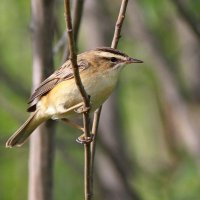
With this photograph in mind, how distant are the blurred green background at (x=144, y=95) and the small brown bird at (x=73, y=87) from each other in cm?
138

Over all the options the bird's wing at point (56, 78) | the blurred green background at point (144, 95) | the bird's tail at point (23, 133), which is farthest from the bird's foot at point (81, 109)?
the blurred green background at point (144, 95)

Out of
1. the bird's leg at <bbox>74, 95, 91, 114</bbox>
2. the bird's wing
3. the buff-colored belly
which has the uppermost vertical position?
the bird's wing

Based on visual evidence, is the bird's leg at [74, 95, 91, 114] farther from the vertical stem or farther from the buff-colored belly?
the vertical stem

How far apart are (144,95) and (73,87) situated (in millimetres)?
5576

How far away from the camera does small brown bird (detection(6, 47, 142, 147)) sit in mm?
4863

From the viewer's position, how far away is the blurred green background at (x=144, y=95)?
745 centimetres

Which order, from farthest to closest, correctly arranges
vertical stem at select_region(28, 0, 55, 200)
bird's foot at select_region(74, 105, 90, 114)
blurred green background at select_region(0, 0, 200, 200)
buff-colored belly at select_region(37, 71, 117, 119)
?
blurred green background at select_region(0, 0, 200, 200) < vertical stem at select_region(28, 0, 55, 200) < buff-colored belly at select_region(37, 71, 117, 119) < bird's foot at select_region(74, 105, 90, 114)

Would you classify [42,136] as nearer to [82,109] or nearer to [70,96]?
[70,96]

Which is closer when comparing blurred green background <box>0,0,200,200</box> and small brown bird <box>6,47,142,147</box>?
small brown bird <box>6,47,142,147</box>

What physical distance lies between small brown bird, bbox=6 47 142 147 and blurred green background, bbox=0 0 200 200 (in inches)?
54.4

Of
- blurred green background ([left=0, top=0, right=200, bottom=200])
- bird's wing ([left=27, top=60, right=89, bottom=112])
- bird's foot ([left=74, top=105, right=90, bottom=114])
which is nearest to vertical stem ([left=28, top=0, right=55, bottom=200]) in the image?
bird's wing ([left=27, top=60, right=89, bottom=112])

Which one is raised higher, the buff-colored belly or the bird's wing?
the bird's wing

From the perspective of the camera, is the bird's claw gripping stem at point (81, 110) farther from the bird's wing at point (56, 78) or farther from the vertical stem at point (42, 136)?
the vertical stem at point (42, 136)

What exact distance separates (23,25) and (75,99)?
417cm
